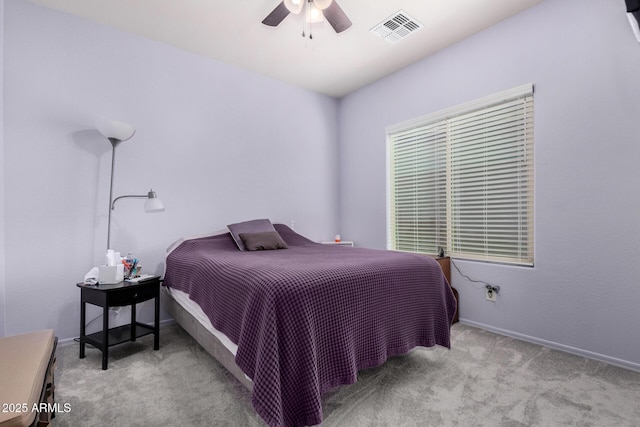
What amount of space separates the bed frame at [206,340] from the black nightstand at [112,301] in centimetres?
22

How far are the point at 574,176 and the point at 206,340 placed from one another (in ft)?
9.57

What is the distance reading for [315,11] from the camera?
2189mm

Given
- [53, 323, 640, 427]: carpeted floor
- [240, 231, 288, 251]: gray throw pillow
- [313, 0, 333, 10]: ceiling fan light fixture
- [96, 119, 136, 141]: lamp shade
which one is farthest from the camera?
[240, 231, 288, 251]: gray throw pillow

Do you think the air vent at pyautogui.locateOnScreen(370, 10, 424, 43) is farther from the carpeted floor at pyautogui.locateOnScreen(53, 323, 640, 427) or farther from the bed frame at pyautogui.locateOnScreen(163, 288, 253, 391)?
the bed frame at pyautogui.locateOnScreen(163, 288, 253, 391)

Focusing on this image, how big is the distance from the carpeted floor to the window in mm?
941

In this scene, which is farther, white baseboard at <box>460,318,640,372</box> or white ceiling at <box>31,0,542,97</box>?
white ceiling at <box>31,0,542,97</box>

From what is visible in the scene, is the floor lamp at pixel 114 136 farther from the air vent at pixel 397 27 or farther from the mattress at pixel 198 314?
the air vent at pixel 397 27

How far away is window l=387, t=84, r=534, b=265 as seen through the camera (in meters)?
2.60

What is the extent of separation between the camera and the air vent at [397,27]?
2.59 meters

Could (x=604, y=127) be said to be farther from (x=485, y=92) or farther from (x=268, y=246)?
(x=268, y=246)

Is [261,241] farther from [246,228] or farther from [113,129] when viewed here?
[113,129]

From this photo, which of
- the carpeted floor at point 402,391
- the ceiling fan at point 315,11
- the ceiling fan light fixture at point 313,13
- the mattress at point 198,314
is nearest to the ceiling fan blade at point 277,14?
the ceiling fan at point 315,11

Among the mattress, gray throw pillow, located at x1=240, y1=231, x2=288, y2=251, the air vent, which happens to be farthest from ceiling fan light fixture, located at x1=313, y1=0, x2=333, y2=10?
the mattress

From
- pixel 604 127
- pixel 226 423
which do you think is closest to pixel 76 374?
pixel 226 423
